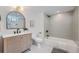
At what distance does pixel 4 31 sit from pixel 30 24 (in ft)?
2.52

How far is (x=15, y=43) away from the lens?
2.37m

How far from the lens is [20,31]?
2.43 metres

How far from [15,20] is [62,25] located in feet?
5.10


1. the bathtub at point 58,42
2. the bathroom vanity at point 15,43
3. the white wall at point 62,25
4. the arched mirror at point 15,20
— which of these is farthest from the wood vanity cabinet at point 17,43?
the white wall at point 62,25

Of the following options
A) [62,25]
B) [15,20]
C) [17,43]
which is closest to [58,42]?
[62,25]

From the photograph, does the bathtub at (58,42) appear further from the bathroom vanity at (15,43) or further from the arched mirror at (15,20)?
the arched mirror at (15,20)

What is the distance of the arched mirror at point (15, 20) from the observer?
2.29 meters

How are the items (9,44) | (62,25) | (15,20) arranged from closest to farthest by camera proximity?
1. (9,44)
2. (15,20)
3. (62,25)

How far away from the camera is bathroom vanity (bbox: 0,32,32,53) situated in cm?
204

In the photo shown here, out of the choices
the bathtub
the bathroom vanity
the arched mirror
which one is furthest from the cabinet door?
the bathtub

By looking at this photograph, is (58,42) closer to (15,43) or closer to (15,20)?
(15,43)

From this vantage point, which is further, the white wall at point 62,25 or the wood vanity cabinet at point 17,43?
the white wall at point 62,25
